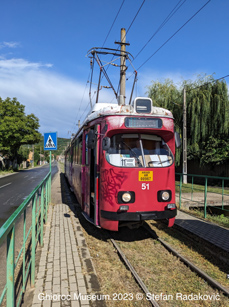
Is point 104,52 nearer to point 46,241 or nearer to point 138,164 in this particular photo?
point 138,164

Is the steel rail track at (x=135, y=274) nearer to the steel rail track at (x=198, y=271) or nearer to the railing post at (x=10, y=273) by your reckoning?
the steel rail track at (x=198, y=271)

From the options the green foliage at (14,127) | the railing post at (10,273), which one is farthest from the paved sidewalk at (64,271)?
the green foliage at (14,127)

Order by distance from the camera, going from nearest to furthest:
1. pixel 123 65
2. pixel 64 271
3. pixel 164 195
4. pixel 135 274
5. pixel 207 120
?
pixel 64 271 → pixel 135 274 → pixel 164 195 → pixel 123 65 → pixel 207 120

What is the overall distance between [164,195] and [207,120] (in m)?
15.9

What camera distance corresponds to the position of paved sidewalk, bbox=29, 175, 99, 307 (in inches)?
130

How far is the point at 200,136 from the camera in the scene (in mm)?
20000

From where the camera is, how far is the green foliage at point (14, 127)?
Result: 1316 inches

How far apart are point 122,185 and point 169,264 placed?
1.77 m

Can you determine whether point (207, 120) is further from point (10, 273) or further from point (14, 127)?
point (14, 127)

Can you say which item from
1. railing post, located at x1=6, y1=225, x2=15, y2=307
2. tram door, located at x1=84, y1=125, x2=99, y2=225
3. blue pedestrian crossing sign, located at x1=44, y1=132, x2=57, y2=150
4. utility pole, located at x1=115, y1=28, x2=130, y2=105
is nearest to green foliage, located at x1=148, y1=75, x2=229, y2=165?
utility pole, located at x1=115, y1=28, x2=130, y2=105

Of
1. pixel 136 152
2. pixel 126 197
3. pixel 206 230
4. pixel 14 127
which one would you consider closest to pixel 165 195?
pixel 126 197

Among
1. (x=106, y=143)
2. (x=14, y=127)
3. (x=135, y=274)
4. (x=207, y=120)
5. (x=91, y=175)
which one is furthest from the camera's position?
(x=14, y=127)

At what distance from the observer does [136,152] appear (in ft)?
18.2

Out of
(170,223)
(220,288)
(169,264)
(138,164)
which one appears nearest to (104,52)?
(138,164)
